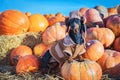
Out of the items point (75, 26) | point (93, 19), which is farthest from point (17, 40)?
point (75, 26)

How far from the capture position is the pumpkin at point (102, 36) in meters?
5.03

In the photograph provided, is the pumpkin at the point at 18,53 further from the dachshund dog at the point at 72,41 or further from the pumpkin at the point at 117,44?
the pumpkin at the point at 117,44

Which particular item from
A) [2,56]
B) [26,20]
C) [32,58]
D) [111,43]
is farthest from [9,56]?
[111,43]

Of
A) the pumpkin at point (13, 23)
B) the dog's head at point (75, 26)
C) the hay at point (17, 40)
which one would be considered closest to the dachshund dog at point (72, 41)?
the dog's head at point (75, 26)

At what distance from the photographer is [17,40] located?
6227mm

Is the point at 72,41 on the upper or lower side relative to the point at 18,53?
upper

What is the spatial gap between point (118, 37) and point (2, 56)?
2.19 metres

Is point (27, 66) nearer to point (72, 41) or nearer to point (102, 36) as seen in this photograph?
point (72, 41)

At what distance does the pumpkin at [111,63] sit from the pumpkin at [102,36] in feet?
1.59

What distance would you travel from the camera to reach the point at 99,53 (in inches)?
177

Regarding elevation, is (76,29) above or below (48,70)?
above

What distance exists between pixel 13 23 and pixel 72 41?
8.44 ft

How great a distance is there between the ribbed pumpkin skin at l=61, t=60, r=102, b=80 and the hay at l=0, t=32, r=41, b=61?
7.70 feet

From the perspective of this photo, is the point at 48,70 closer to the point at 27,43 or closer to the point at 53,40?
the point at 53,40
